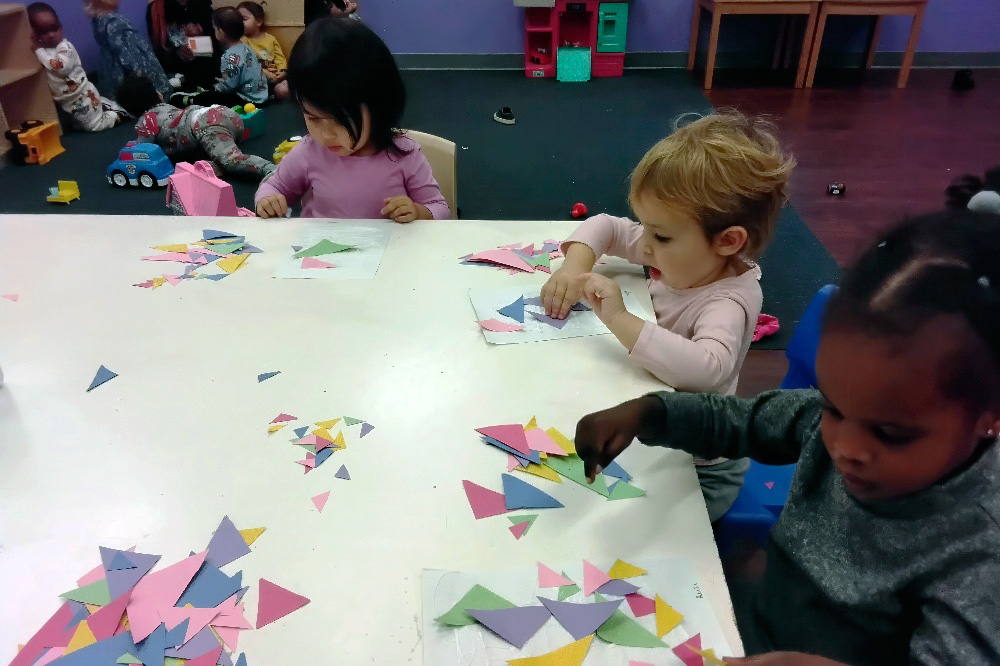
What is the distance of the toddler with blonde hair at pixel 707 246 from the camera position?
1.02 meters

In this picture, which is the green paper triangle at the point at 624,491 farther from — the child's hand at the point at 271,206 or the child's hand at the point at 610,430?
the child's hand at the point at 271,206

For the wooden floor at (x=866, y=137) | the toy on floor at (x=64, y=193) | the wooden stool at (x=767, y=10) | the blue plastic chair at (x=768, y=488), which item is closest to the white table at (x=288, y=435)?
the blue plastic chair at (x=768, y=488)

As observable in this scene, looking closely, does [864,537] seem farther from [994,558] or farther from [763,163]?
[763,163]

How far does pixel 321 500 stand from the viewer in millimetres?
776

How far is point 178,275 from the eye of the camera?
4.02ft

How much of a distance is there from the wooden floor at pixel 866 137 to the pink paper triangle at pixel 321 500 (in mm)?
1630

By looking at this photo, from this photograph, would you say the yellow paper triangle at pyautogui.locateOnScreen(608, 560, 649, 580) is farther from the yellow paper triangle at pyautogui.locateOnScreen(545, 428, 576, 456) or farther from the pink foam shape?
the pink foam shape

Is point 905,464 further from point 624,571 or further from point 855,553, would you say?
point 624,571

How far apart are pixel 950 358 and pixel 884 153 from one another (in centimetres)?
387

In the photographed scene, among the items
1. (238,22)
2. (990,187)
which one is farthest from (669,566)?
(238,22)

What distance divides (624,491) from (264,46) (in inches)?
194

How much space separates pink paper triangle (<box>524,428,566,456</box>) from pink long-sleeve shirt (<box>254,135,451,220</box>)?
90cm

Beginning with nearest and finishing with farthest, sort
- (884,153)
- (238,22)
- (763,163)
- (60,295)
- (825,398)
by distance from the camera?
(825,398), (763,163), (60,295), (884,153), (238,22)

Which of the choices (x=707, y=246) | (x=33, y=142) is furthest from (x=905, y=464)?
(x=33, y=142)
